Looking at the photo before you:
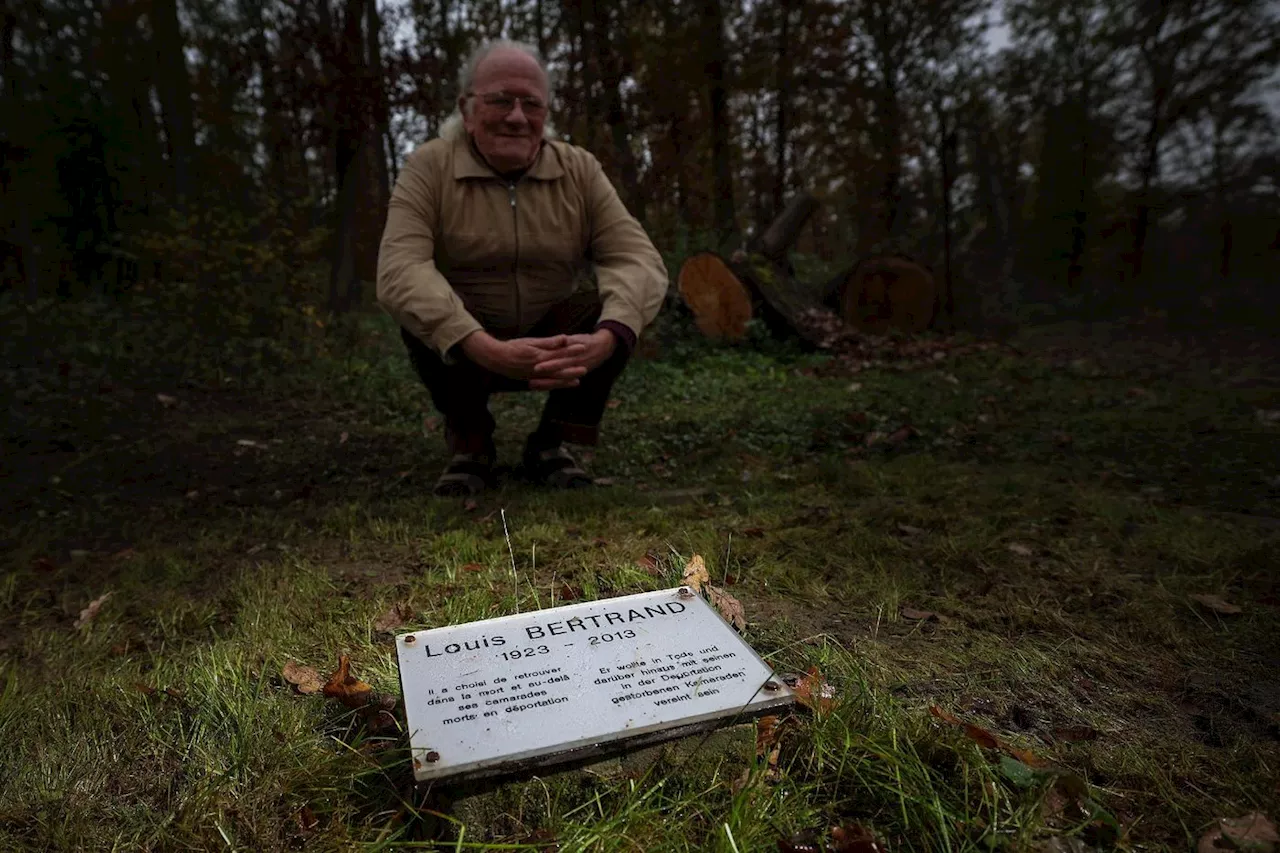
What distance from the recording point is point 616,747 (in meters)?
1.21

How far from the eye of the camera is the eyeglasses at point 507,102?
2.68 m

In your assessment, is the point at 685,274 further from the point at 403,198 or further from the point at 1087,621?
the point at 1087,621

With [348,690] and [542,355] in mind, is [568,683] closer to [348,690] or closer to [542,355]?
[348,690]

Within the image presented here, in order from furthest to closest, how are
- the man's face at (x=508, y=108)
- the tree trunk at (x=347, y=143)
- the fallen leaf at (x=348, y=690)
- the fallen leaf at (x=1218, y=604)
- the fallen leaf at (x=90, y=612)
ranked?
the tree trunk at (x=347, y=143), the man's face at (x=508, y=108), the fallen leaf at (x=90, y=612), the fallen leaf at (x=1218, y=604), the fallen leaf at (x=348, y=690)

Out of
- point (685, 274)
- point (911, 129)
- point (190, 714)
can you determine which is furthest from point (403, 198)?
point (911, 129)

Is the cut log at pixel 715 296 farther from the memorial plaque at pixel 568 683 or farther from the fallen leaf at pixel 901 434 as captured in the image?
the memorial plaque at pixel 568 683

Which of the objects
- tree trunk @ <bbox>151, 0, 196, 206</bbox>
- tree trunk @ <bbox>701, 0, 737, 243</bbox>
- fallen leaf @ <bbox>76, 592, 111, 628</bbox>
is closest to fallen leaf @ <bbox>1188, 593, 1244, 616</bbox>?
fallen leaf @ <bbox>76, 592, 111, 628</bbox>

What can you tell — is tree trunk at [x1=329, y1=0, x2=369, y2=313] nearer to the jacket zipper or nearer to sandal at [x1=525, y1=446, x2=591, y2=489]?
sandal at [x1=525, y1=446, x2=591, y2=489]

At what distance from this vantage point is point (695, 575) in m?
1.97

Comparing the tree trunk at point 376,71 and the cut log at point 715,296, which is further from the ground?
the tree trunk at point 376,71

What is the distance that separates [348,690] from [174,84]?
862cm

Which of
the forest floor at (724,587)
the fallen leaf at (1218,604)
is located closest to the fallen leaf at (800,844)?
the forest floor at (724,587)

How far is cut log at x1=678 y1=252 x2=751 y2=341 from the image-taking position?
23.4 ft

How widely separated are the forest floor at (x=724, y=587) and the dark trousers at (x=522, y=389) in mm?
300
